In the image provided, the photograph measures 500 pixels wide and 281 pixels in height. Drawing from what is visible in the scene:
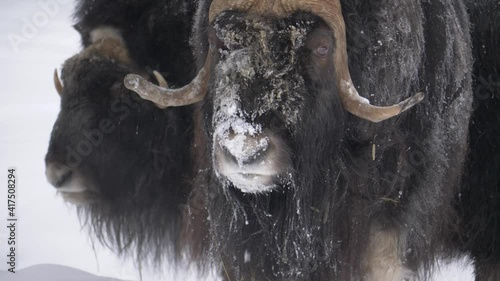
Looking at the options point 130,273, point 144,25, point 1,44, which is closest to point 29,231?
point 130,273

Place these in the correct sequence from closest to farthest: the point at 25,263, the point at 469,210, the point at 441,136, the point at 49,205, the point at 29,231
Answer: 1. the point at 441,136
2. the point at 469,210
3. the point at 25,263
4. the point at 29,231
5. the point at 49,205

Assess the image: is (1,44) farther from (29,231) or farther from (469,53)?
(469,53)

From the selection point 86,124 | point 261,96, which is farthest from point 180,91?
point 86,124

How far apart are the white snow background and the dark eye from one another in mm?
1919

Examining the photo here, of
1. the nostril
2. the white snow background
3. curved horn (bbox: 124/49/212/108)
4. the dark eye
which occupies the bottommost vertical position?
the white snow background

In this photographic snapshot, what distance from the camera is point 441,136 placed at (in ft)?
9.41

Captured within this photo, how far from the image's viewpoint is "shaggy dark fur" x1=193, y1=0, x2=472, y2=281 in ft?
7.98

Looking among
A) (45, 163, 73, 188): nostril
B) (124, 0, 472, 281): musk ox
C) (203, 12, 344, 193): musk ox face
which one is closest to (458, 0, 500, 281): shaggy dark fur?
(124, 0, 472, 281): musk ox

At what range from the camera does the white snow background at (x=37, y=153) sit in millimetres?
5383

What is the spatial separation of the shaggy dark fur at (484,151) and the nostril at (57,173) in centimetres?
218

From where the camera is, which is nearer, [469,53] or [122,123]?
[469,53]

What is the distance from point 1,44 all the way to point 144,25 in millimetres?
6654

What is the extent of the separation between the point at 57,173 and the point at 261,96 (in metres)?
1.95

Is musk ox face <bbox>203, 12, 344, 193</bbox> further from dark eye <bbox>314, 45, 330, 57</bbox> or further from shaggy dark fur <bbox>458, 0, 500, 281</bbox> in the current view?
shaggy dark fur <bbox>458, 0, 500, 281</bbox>
